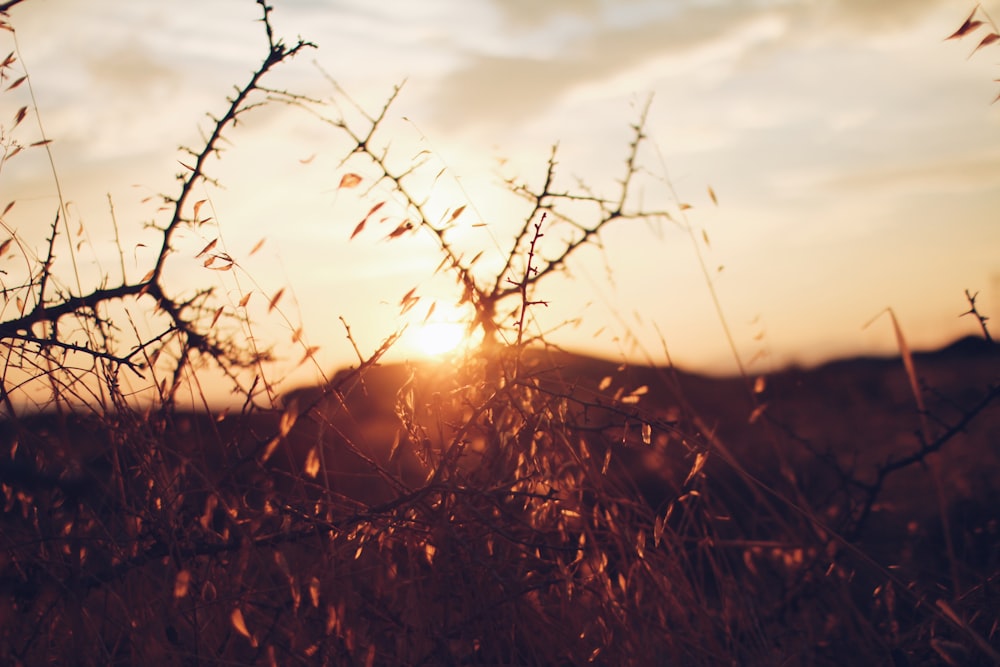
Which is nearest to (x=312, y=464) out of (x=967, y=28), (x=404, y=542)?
(x=404, y=542)

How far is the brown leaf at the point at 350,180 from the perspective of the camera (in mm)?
2109

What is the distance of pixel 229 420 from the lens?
2967 mm

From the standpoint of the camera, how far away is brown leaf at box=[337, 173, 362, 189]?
2109mm

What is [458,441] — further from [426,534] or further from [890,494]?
[890,494]

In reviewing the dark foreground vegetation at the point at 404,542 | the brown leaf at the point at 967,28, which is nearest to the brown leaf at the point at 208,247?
the dark foreground vegetation at the point at 404,542

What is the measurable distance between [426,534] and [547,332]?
0.67m

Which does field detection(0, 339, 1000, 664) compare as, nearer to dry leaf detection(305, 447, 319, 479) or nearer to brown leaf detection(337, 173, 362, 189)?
dry leaf detection(305, 447, 319, 479)

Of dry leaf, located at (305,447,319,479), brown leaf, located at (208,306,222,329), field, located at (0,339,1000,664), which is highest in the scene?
brown leaf, located at (208,306,222,329)

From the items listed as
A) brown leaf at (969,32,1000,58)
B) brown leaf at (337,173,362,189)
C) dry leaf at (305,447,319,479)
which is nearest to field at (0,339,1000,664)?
dry leaf at (305,447,319,479)

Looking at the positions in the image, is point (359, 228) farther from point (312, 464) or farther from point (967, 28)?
point (967, 28)

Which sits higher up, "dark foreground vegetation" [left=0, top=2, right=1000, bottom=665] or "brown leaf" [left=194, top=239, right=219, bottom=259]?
"brown leaf" [left=194, top=239, right=219, bottom=259]

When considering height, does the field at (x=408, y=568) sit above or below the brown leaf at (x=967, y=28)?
below

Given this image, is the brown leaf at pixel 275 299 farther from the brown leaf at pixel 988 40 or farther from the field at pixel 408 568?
the brown leaf at pixel 988 40

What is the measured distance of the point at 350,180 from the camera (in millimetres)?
2119
